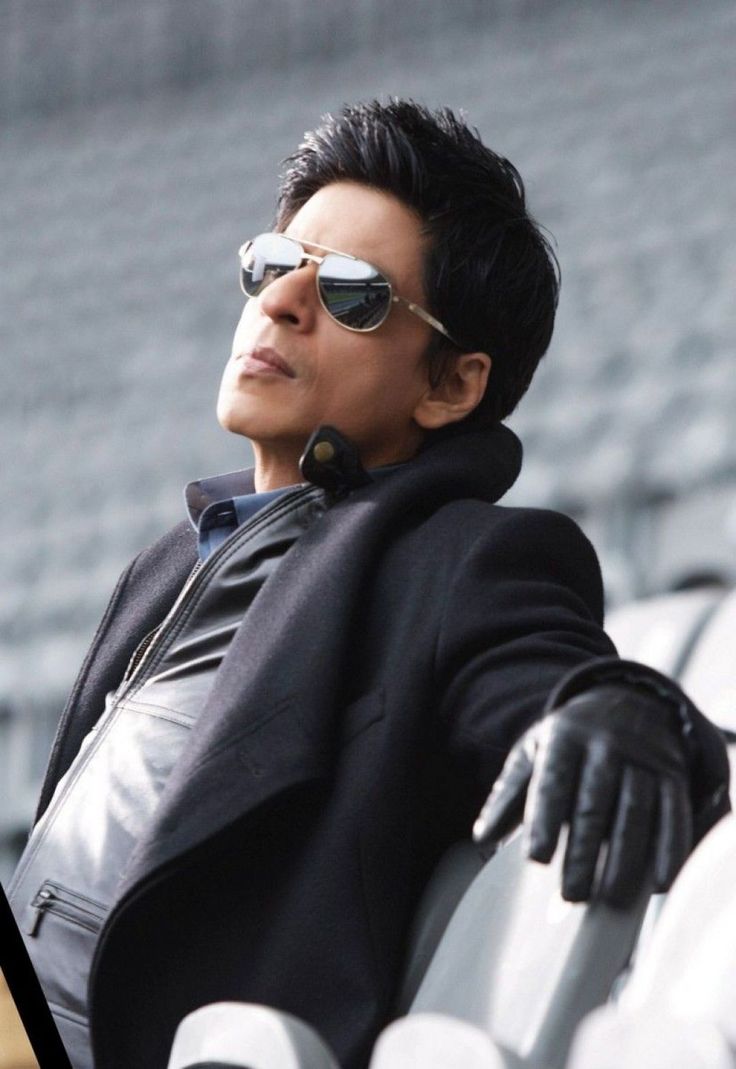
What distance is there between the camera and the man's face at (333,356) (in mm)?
1543

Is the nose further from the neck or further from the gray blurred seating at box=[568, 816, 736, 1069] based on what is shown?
the gray blurred seating at box=[568, 816, 736, 1069]

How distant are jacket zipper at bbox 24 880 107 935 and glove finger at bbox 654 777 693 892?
459 millimetres

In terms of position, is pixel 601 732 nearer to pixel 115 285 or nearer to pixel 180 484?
pixel 180 484

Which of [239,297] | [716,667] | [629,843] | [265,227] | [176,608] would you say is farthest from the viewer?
[265,227]

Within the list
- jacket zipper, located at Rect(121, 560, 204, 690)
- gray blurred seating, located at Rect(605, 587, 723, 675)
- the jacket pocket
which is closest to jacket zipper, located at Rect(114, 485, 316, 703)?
jacket zipper, located at Rect(121, 560, 204, 690)

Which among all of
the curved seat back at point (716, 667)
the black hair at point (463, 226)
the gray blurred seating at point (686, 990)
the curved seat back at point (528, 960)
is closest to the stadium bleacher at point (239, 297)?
the curved seat back at point (716, 667)

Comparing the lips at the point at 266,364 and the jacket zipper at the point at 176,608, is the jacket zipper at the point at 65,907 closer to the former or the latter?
the jacket zipper at the point at 176,608

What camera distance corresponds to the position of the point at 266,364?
5.08 feet

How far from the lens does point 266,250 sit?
62.1 inches

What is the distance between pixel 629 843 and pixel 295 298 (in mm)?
649

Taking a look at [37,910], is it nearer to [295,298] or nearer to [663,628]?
[295,298]

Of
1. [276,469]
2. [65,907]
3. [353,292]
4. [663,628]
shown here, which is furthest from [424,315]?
[663,628]

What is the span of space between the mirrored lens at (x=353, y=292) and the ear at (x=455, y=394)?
88 millimetres

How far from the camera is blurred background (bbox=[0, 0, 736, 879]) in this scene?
5.57 metres
